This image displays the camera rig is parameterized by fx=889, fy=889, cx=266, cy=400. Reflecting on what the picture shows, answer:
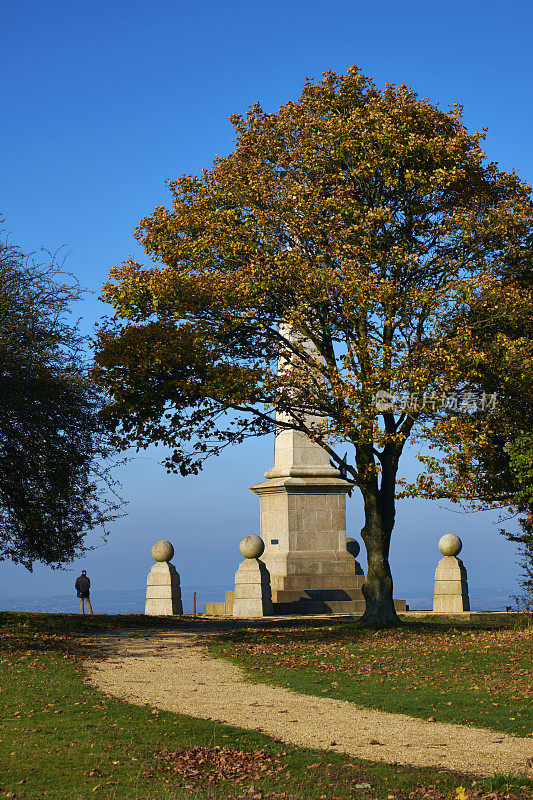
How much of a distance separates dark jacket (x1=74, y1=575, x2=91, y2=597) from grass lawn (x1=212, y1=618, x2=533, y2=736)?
10.0 meters

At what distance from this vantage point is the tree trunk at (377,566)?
20766mm

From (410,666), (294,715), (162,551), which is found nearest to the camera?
(294,715)

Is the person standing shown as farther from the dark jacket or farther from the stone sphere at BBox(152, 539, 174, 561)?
the stone sphere at BBox(152, 539, 174, 561)

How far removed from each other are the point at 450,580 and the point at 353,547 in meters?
3.31

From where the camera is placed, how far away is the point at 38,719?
1136 centimetres

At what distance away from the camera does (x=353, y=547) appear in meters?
29.0

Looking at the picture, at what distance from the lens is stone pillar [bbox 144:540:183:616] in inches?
1041

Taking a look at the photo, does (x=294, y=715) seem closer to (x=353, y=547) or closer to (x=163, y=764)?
(x=163, y=764)

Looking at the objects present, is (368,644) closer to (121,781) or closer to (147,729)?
(147,729)

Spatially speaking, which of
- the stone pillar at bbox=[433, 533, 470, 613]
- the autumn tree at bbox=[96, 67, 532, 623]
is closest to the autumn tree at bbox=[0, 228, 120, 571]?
the autumn tree at bbox=[96, 67, 532, 623]

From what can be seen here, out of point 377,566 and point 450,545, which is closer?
point 377,566

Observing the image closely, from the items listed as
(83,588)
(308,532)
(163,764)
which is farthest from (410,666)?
(83,588)

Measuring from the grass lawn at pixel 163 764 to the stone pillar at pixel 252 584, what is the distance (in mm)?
11328

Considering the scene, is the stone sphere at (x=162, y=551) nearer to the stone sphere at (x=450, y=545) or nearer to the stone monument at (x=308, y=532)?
the stone monument at (x=308, y=532)
